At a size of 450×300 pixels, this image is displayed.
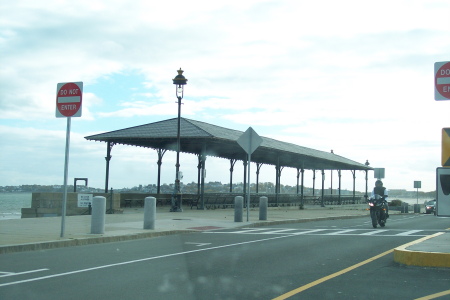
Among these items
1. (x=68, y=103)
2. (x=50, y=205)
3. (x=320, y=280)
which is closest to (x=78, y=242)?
(x=68, y=103)

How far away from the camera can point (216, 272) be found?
9508 mm

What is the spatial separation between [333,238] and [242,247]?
3.85 meters

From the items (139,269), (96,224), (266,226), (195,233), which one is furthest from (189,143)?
(139,269)

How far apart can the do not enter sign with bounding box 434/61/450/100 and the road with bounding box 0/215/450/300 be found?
3162mm

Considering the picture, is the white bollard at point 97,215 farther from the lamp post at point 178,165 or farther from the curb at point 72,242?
the lamp post at point 178,165

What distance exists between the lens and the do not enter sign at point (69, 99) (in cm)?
1403

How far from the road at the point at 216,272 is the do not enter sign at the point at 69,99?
3424 millimetres

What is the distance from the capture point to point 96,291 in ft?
25.6

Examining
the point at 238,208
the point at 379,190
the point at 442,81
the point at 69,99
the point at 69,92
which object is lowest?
the point at 238,208

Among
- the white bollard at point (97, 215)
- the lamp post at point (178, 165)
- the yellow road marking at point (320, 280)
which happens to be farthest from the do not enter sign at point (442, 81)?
the lamp post at point (178, 165)

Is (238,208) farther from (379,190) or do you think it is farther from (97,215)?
(97,215)

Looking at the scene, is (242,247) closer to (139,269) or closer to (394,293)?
(139,269)

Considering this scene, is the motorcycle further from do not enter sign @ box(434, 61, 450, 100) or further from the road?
do not enter sign @ box(434, 61, 450, 100)

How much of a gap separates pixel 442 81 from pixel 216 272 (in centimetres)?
543
